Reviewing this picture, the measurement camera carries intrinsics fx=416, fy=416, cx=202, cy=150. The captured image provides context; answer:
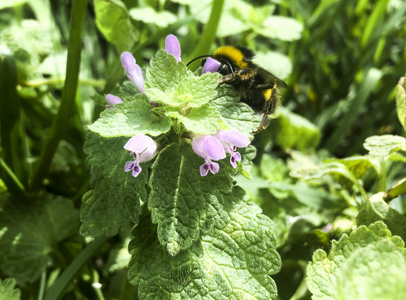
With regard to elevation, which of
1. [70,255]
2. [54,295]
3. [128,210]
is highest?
[128,210]

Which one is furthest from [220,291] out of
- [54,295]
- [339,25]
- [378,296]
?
[339,25]

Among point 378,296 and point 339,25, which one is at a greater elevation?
point 378,296

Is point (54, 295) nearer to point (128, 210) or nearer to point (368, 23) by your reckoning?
point (128, 210)

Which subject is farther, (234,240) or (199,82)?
(234,240)

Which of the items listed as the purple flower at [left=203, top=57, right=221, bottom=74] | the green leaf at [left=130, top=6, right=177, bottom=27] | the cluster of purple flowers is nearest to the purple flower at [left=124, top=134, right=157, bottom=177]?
the cluster of purple flowers

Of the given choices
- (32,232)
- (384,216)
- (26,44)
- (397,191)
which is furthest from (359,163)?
(26,44)

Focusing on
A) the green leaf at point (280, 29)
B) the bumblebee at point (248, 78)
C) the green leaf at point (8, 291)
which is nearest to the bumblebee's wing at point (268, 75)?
the bumblebee at point (248, 78)

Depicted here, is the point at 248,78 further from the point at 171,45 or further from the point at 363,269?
the point at 363,269

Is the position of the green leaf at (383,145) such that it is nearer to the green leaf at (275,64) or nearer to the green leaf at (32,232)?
the green leaf at (275,64)
